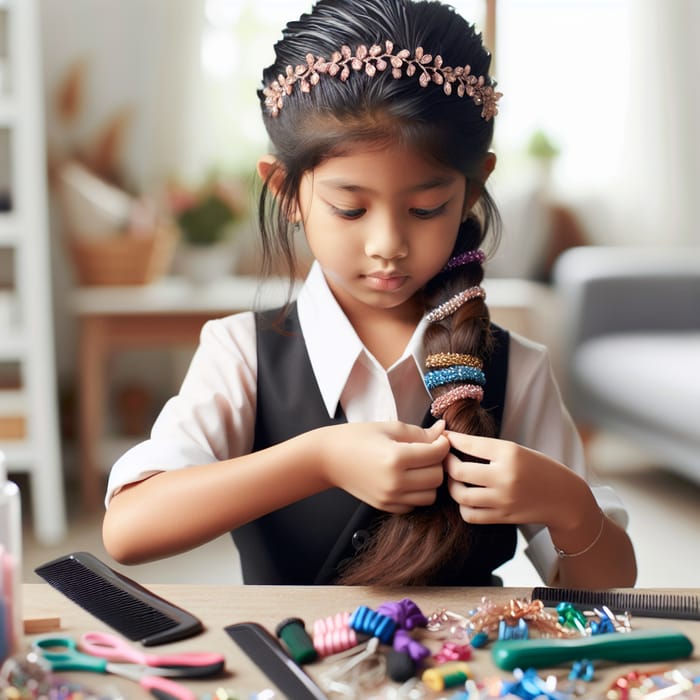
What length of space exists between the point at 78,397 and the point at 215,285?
2.06ft

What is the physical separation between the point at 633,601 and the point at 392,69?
490 millimetres

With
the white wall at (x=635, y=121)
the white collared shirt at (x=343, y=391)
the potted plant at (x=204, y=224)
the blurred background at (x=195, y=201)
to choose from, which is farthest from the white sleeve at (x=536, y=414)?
the white wall at (x=635, y=121)

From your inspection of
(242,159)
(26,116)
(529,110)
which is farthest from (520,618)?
(529,110)

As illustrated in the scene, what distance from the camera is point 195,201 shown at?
11.4 feet

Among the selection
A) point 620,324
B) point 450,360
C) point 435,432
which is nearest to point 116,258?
point 620,324

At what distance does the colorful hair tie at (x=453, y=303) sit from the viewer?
1000mm

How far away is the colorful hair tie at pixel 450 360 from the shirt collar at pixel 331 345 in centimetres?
7

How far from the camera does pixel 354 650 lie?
0.68 meters

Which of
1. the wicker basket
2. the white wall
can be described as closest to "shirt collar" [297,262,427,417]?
the wicker basket

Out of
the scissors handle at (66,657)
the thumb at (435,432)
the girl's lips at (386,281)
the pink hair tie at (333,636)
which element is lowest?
the scissors handle at (66,657)

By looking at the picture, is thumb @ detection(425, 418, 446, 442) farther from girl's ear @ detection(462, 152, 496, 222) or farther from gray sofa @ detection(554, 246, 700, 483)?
gray sofa @ detection(554, 246, 700, 483)

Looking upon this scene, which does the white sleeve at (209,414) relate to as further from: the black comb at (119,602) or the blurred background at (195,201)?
the blurred background at (195,201)

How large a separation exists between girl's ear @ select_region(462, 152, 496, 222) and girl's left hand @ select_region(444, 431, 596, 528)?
0.27 metres

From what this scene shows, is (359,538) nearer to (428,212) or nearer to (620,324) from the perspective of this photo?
(428,212)
